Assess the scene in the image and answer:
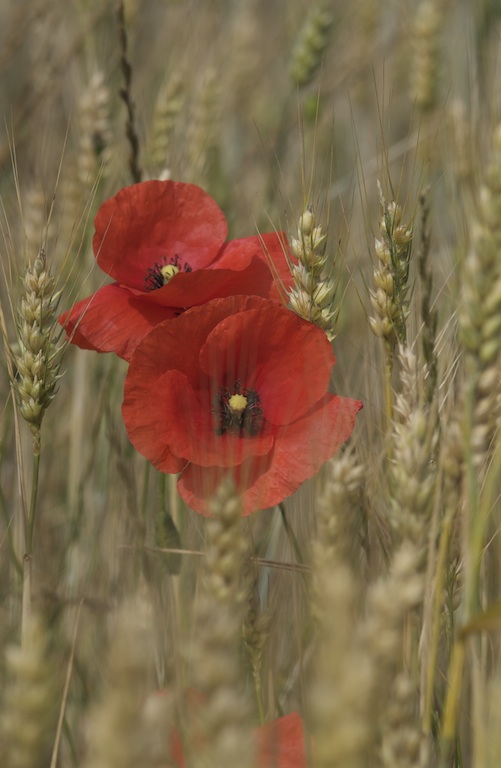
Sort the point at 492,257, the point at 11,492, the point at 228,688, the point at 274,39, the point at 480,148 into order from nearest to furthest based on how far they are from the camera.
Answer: the point at 228,688 < the point at 492,257 < the point at 480,148 < the point at 11,492 < the point at 274,39

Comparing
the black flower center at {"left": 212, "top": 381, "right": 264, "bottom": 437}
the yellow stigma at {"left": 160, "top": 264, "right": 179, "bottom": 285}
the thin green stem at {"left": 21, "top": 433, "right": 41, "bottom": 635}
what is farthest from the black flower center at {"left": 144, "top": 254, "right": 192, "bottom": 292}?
the thin green stem at {"left": 21, "top": 433, "right": 41, "bottom": 635}

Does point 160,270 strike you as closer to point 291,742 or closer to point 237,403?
point 237,403

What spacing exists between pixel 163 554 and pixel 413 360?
374mm

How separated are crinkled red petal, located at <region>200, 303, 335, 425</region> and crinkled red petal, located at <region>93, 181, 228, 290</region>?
176 millimetres

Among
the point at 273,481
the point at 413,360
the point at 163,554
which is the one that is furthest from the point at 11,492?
the point at 413,360

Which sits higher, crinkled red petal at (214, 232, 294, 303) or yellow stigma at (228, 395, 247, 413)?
crinkled red petal at (214, 232, 294, 303)

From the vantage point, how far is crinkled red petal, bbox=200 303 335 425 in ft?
3.19

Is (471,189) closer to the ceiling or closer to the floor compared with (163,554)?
closer to the ceiling

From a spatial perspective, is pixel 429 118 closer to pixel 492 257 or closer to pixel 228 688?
pixel 492 257

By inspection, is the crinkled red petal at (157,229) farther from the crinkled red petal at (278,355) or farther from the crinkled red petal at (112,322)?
the crinkled red petal at (278,355)

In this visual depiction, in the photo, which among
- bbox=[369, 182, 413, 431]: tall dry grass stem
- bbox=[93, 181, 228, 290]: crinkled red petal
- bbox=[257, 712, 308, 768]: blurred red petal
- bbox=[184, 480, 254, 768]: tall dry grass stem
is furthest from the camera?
bbox=[93, 181, 228, 290]: crinkled red petal

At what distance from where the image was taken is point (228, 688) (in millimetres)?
585

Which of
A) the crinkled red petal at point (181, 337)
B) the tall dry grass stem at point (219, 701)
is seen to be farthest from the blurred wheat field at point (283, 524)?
the crinkled red petal at point (181, 337)

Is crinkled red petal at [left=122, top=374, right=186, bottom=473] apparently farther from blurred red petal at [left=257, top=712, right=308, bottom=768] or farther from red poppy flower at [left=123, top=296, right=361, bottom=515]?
blurred red petal at [left=257, top=712, right=308, bottom=768]
